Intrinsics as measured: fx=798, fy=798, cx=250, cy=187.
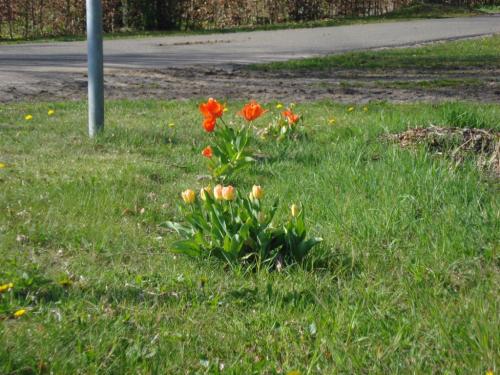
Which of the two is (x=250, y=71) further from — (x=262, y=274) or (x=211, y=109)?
Answer: (x=262, y=274)

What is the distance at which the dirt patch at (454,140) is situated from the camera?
5408mm

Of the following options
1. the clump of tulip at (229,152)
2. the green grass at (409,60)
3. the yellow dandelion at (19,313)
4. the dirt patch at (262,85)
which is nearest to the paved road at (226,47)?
the green grass at (409,60)

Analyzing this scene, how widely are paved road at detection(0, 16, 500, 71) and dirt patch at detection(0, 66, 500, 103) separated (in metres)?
1.32

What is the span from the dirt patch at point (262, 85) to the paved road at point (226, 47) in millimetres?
1316

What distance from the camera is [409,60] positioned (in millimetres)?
13414

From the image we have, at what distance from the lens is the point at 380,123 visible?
6395mm

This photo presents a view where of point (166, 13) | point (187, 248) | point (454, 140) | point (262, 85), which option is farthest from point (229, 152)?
point (166, 13)

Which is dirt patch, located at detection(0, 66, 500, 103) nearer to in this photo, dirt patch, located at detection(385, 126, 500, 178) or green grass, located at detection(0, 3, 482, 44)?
dirt patch, located at detection(385, 126, 500, 178)

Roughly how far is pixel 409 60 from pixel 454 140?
8.04m

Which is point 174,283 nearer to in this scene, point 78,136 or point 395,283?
point 395,283

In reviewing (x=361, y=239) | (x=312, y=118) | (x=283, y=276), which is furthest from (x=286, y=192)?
(x=312, y=118)

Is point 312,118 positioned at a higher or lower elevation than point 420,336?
higher

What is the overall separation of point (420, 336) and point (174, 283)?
3.56ft

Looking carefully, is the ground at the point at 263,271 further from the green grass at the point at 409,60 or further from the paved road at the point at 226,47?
the paved road at the point at 226,47
